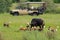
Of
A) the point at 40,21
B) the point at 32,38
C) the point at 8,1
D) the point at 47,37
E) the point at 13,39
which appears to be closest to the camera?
the point at 32,38

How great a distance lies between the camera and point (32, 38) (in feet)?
33.9

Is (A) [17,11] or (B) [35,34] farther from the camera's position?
(A) [17,11]

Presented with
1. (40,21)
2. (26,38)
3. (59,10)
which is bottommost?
(59,10)

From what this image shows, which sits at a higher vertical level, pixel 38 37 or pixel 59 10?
pixel 38 37

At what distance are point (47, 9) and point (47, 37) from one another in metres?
29.4

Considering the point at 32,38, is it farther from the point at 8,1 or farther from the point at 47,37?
the point at 8,1

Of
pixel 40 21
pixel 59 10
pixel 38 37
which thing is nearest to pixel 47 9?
pixel 59 10

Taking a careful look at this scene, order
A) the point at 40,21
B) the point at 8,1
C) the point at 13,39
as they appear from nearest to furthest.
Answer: the point at 13,39
the point at 40,21
the point at 8,1

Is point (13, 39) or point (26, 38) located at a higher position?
point (26, 38)

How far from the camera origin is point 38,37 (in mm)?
10469

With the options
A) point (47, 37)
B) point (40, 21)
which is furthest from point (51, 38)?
point (40, 21)

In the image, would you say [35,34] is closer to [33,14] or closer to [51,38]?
[51,38]

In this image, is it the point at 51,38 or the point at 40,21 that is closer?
the point at 51,38

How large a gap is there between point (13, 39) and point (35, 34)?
2.55 metres
